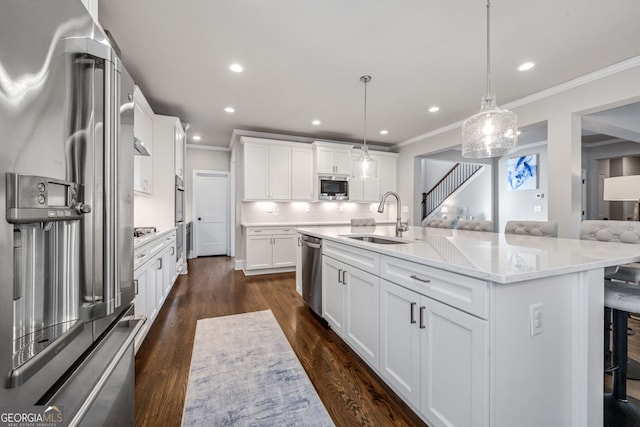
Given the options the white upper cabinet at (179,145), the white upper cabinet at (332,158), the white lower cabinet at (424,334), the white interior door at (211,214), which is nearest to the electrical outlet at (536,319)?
the white lower cabinet at (424,334)

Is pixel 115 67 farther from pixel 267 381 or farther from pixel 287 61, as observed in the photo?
pixel 287 61

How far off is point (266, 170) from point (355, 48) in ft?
9.60

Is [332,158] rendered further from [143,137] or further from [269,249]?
[143,137]

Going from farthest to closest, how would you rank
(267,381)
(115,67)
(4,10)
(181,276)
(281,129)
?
1. (281,129)
2. (181,276)
3. (267,381)
4. (115,67)
5. (4,10)

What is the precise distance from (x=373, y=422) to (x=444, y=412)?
414 millimetres

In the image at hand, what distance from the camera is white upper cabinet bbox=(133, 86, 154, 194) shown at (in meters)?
2.87

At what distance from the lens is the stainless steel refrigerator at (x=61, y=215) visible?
45cm

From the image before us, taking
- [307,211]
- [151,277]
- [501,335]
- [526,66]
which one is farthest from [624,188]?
[151,277]

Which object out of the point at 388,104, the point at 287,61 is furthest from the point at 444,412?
the point at 388,104

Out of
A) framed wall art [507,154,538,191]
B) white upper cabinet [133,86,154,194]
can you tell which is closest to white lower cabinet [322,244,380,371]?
white upper cabinet [133,86,154,194]

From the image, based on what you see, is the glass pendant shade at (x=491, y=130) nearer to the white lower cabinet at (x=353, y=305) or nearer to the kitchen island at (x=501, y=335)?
the kitchen island at (x=501, y=335)

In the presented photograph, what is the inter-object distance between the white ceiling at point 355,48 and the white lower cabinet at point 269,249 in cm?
211

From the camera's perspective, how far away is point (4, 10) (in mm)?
442

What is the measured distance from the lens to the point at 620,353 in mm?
1593
